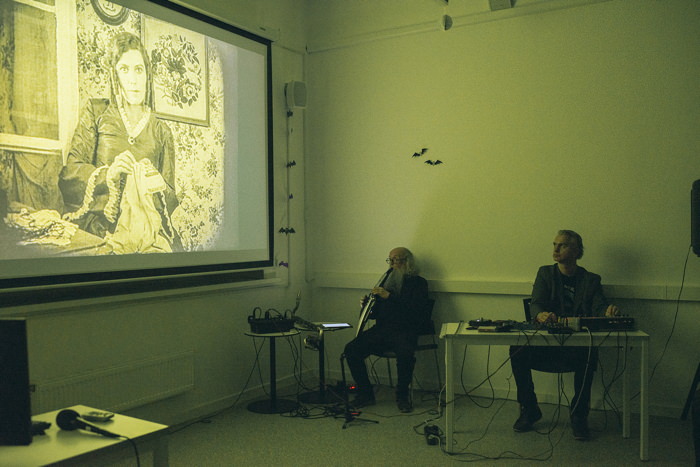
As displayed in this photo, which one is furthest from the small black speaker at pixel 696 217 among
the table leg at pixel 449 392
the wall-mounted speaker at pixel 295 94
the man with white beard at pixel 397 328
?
the wall-mounted speaker at pixel 295 94

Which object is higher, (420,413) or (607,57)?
(607,57)

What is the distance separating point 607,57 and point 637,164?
0.78m

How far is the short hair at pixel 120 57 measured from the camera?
3.66 m

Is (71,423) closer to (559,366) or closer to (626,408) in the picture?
(559,366)

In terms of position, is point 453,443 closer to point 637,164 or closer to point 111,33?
point 637,164

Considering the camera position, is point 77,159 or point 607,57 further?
point 607,57

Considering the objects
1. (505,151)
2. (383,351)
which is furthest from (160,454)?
(505,151)

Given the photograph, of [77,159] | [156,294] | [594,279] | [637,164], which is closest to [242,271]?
[156,294]

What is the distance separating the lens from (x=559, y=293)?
13.2 ft

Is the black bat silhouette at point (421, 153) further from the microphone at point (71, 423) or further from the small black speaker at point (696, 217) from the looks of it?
the microphone at point (71, 423)

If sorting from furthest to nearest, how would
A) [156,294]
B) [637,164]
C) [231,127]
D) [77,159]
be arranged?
[231,127] < [637,164] < [156,294] < [77,159]

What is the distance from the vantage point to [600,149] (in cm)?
423

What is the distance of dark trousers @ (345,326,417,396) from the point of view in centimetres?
435

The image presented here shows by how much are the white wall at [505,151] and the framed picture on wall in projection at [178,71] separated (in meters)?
1.31
